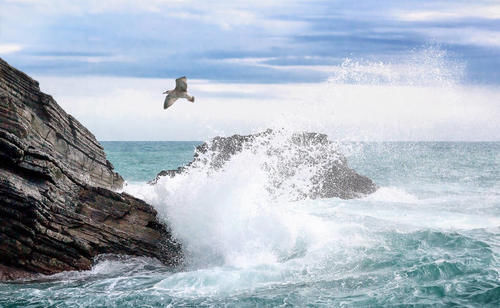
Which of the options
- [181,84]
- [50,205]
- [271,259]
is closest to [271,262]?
[271,259]

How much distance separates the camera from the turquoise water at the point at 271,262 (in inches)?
340

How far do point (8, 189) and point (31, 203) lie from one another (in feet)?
1.47

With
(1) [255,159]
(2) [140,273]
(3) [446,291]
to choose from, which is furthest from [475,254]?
(2) [140,273]

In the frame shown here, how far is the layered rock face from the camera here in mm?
9516

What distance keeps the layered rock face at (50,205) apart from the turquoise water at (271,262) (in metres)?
0.36

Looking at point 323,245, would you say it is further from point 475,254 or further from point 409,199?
point 409,199

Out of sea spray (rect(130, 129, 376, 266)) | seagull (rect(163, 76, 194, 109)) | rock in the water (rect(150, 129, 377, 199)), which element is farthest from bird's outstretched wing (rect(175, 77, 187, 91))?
rock in the water (rect(150, 129, 377, 199))

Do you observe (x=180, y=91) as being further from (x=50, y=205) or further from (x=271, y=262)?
(x=271, y=262)

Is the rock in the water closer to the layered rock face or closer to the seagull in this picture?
the seagull

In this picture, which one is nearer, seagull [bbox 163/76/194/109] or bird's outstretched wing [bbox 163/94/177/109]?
bird's outstretched wing [bbox 163/94/177/109]

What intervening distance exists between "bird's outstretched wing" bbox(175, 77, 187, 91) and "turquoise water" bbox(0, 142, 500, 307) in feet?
6.91

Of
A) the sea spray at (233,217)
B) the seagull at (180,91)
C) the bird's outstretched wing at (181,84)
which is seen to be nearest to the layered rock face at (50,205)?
the sea spray at (233,217)

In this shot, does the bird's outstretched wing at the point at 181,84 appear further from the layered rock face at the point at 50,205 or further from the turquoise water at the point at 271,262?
the layered rock face at the point at 50,205

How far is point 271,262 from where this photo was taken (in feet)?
35.3
